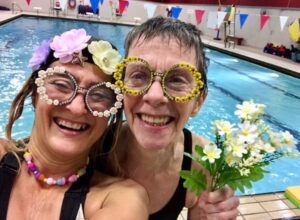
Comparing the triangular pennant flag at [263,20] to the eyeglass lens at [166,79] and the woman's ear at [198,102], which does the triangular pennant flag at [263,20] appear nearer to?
the woman's ear at [198,102]

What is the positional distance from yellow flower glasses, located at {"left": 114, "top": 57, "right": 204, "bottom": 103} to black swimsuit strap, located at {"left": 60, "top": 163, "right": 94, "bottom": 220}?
0.40 metres

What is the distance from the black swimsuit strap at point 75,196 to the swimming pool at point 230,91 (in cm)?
222

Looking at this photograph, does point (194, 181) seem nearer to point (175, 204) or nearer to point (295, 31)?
point (175, 204)

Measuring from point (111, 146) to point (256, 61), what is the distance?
32.9 feet

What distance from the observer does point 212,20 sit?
16750 millimetres

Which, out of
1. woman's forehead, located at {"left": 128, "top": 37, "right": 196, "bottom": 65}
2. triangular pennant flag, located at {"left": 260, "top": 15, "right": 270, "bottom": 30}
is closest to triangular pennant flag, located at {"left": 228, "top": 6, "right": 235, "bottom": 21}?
triangular pennant flag, located at {"left": 260, "top": 15, "right": 270, "bottom": 30}

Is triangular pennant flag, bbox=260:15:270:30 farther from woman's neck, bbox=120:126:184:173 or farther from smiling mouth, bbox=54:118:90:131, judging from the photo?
smiling mouth, bbox=54:118:90:131

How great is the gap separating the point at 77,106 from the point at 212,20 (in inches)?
649

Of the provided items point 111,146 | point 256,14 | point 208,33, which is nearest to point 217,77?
point 256,14

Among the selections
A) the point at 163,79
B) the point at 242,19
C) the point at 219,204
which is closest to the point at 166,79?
the point at 163,79

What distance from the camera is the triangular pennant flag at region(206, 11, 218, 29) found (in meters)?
16.3

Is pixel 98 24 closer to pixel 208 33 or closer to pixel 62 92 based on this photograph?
pixel 208 33

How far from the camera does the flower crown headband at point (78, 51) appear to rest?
123cm

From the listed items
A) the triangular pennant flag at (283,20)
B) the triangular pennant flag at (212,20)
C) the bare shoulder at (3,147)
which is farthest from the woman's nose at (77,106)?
the triangular pennant flag at (212,20)
